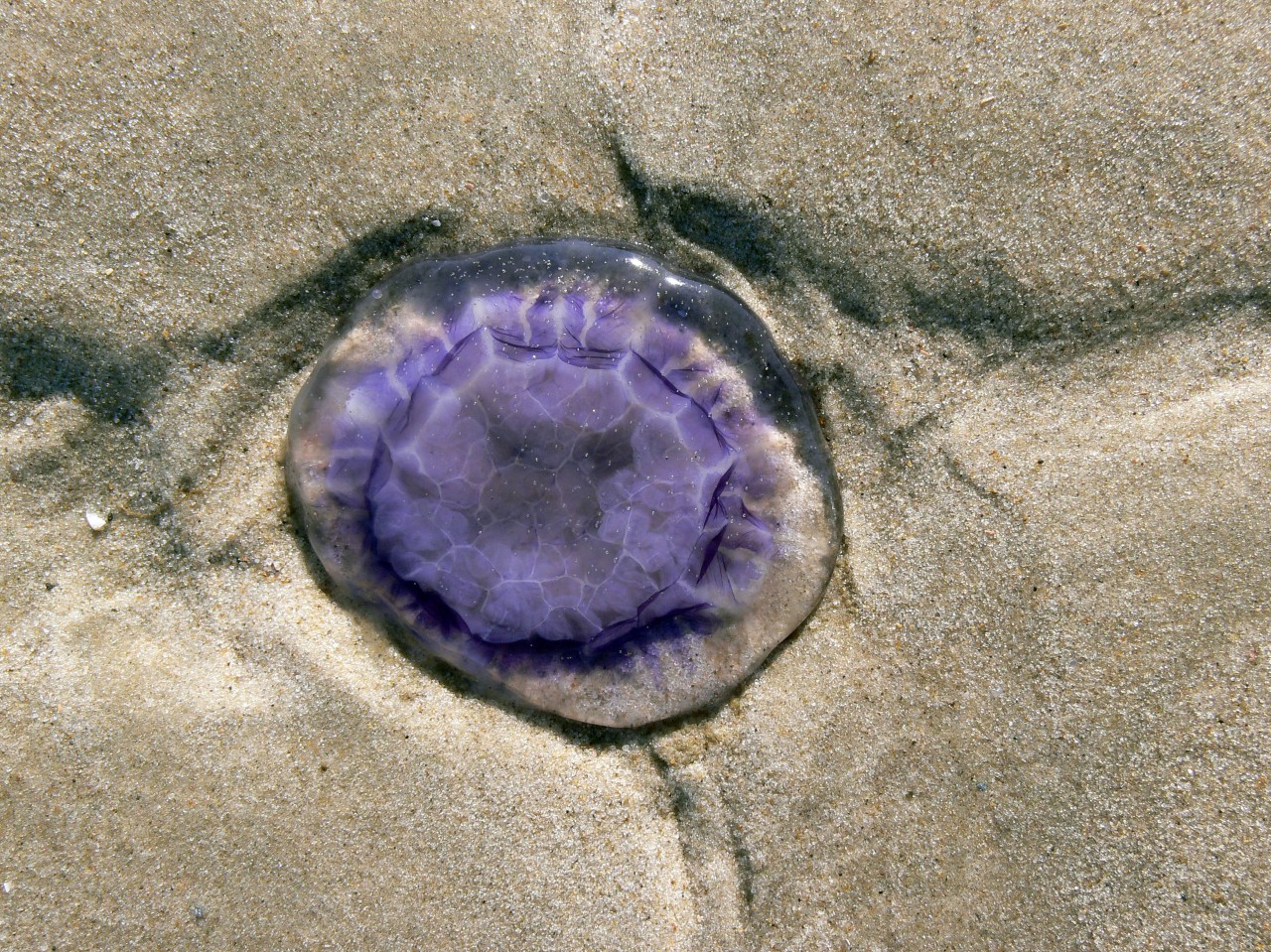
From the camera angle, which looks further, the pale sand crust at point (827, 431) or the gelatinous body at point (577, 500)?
the gelatinous body at point (577, 500)

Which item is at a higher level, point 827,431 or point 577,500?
point 577,500

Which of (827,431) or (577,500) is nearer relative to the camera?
(577,500)

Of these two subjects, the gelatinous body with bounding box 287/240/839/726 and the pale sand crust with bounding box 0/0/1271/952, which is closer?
the pale sand crust with bounding box 0/0/1271/952

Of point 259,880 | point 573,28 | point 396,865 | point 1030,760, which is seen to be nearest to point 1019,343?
point 1030,760

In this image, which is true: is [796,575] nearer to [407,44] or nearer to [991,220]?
[991,220]
